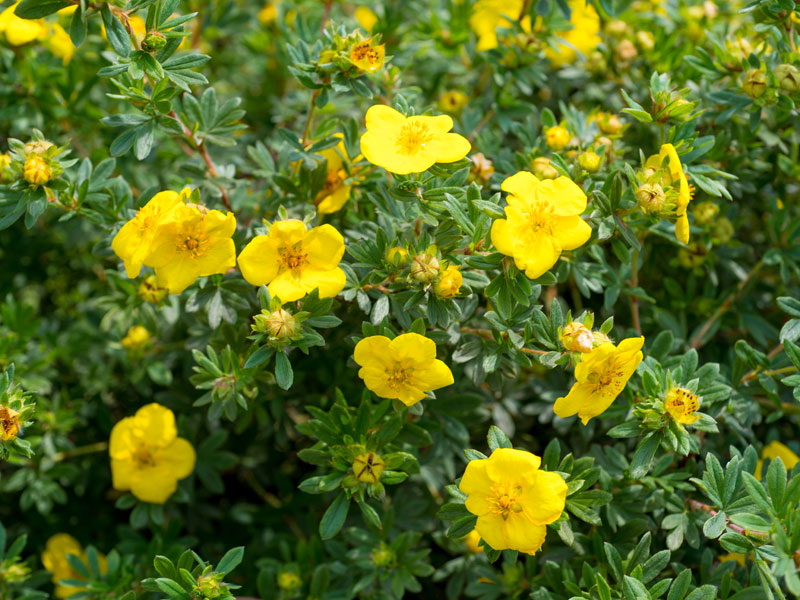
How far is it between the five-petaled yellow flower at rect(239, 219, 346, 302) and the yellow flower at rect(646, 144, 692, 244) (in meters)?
0.92

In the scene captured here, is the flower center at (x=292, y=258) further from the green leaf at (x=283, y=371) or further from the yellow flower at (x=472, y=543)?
the yellow flower at (x=472, y=543)

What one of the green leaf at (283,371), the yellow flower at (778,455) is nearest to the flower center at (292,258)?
the green leaf at (283,371)

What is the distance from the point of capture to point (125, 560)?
244 cm

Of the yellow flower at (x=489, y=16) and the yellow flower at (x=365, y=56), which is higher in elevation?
the yellow flower at (x=365, y=56)

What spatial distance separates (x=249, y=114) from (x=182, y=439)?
5.93 feet

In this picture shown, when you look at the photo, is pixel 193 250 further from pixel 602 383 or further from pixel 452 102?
pixel 452 102

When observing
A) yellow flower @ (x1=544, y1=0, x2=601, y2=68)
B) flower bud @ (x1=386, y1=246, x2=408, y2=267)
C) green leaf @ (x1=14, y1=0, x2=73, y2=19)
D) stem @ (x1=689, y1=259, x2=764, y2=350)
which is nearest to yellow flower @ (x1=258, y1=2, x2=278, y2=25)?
yellow flower @ (x1=544, y1=0, x2=601, y2=68)

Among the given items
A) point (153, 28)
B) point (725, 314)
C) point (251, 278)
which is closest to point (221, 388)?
point (251, 278)

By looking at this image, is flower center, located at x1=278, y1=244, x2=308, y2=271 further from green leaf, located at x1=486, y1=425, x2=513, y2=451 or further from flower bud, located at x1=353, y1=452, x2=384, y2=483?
green leaf, located at x1=486, y1=425, x2=513, y2=451

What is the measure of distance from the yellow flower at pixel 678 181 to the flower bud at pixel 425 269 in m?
0.68

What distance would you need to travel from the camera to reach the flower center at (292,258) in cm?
201

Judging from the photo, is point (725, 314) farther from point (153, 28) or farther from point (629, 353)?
point (153, 28)

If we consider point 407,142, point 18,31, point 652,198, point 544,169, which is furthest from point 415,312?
point 18,31

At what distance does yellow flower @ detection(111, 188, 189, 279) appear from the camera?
2.01 metres
